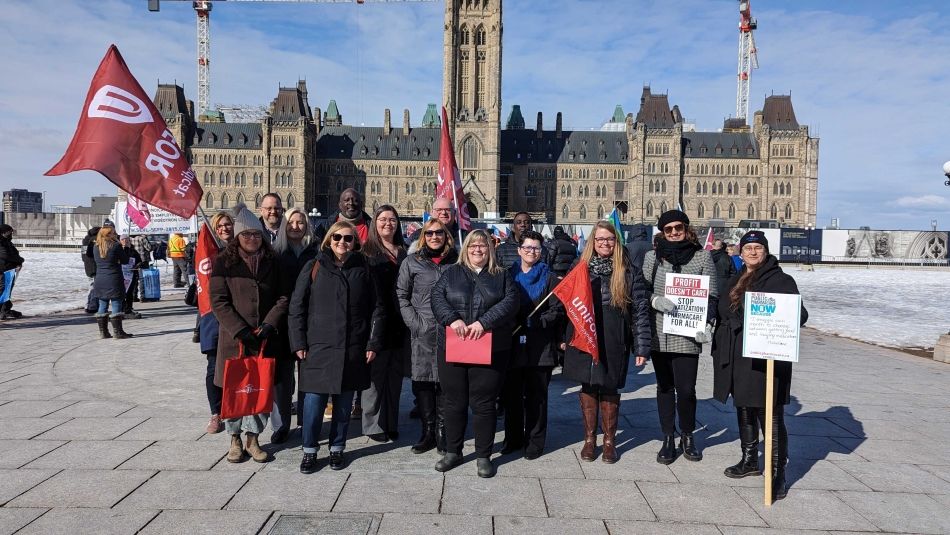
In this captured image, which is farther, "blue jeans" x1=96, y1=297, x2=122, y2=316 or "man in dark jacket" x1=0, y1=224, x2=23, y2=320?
"man in dark jacket" x1=0, y1=224, x2=23, y2=320

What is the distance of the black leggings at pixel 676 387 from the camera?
4.93m

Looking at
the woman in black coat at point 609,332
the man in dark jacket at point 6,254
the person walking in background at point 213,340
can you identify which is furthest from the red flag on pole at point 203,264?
the man in dark jacket at point 6,254

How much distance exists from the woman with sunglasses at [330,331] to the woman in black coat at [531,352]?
50.5 inches

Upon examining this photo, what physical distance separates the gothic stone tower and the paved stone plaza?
65228 mm

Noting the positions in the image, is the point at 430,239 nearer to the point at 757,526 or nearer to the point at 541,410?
the point at 541,410

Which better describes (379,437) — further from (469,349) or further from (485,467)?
(469,349)

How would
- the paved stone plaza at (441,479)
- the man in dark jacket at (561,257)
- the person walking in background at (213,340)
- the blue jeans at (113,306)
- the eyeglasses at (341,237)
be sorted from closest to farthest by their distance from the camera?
the paved stone plaza at (441,479)
the eyeglasses at (341,237)
the person walking in background at (213,340)
the man in dark jacket at (561,257)
the blue jeans at (113,306)

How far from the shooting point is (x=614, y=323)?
4.96 meters

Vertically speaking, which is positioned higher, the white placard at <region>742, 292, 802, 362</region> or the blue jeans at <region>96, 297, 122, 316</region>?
the white placard at <region>742, 292, 802, 362</region>

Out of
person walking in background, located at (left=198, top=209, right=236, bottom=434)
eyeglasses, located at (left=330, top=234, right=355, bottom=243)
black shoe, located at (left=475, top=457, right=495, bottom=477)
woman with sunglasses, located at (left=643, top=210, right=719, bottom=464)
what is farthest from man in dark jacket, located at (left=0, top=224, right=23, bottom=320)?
woman with sunglasses, located at (left=643, top=210, right=719, bottom=464)

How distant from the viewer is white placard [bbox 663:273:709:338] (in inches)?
188

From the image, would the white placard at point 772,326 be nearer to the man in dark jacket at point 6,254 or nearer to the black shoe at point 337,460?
the black shoe at point 337,460

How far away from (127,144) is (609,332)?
14.7 feet

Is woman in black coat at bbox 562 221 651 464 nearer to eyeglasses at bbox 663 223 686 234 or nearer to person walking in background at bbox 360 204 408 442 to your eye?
eyeglasses at bbox 663 223 686 234
